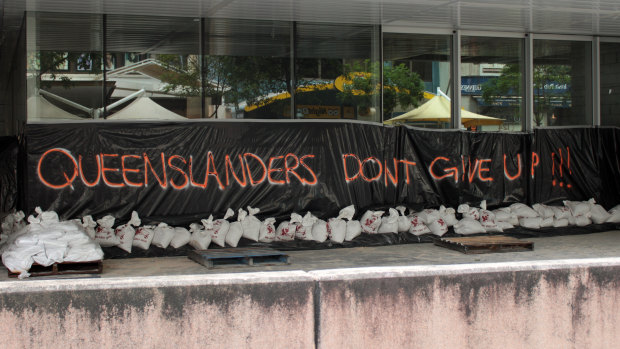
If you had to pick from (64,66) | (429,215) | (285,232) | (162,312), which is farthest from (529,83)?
(162,312)

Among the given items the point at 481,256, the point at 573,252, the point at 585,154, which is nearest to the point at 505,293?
the point at 481,256

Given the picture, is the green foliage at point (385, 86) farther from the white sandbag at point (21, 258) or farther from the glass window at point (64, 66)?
the white sandbag at point (21, 258)

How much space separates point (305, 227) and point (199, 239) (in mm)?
1658

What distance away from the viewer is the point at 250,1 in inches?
389

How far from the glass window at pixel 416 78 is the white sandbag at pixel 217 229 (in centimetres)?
358

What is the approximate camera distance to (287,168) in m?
11.0

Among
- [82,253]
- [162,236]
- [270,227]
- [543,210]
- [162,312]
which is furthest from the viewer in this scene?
[543,210]

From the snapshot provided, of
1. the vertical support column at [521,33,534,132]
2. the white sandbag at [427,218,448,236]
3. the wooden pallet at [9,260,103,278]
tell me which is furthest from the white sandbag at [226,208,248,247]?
the vertical support column at [521,33,534,132]

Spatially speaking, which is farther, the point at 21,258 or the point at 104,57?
the point at 104,57

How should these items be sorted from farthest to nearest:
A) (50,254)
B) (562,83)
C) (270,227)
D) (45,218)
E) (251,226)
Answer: (562,83) < (270,227) < (251,226) < (45,218) < (50,254)

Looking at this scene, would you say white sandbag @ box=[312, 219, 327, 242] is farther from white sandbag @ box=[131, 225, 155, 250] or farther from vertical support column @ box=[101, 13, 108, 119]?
vertical support column @ box=[101, 13, 108, 119]

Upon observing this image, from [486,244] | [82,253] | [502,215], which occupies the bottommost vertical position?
[486,244]

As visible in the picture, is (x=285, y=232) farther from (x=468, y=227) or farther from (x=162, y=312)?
(x=162, y=312)

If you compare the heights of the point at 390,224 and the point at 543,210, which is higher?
the point at 543,210
